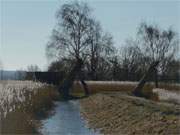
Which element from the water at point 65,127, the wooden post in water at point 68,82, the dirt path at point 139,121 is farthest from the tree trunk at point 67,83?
the dirt path at point 139,121

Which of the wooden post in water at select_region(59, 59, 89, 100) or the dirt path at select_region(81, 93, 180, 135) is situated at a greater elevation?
the wooden post in water at select_region(59, 59, 89, 100)

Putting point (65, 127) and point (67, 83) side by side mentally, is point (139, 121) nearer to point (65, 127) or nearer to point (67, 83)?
point (65, 127)

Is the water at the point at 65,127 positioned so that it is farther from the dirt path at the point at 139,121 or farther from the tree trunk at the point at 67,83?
the tree trunk at the point at 67,83

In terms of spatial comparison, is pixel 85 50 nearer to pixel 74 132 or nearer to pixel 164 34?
pixel 164 34

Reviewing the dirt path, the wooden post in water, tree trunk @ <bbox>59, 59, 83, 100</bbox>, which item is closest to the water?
the dirt path

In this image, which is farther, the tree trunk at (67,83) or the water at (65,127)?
the tree trunk at (67,83)

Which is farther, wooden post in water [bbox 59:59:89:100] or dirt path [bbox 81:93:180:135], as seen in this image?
wooden post in water [bbox 59:59:89:100]

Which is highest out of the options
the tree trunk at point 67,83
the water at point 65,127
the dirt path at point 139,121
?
the tree trunk at point 67,83

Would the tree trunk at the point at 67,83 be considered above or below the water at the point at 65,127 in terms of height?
above

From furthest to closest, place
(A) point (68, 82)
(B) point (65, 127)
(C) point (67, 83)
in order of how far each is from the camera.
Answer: (A) point (68, 82) < (C) point (67, 83) < (B) point (65, 127)

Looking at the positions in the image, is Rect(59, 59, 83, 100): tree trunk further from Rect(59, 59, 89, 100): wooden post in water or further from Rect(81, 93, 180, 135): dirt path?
Rect(81, 93, 180, 135): dirt path

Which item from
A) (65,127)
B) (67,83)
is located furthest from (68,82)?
(65,127)

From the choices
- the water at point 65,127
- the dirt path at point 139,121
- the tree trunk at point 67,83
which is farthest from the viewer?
the tree trunk at point 67,83

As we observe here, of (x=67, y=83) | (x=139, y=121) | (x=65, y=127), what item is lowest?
(x=65, y=127)
